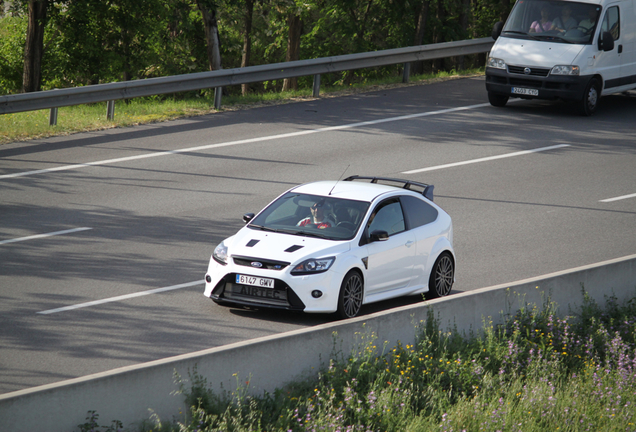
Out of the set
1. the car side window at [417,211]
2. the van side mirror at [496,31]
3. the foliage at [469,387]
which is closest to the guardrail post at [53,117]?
the car side window at [417,211]

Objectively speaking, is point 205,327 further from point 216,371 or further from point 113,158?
point 113,158

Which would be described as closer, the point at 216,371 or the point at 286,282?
the point at 216,371

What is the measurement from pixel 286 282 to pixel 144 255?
122 inches

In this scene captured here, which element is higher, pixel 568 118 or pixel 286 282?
pixel 568 118

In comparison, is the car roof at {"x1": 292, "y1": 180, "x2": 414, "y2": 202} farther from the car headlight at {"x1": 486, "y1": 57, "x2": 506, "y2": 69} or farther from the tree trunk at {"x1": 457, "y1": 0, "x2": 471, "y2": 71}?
the tree trunk at {"x1": 457, "y1": 0, "x2": 471, "y2": 71}

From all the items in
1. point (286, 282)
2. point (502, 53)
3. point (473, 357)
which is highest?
point (502, 53)

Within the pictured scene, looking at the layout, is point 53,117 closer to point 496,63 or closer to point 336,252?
point 496,63

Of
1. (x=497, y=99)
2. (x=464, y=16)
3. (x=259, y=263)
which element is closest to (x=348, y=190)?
(x=259, y=263)

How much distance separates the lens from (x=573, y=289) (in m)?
10.1

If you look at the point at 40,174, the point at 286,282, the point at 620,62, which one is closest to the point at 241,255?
the point at 286,282

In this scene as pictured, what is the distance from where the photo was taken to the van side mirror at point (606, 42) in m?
19.3

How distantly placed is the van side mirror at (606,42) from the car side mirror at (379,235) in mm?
12252

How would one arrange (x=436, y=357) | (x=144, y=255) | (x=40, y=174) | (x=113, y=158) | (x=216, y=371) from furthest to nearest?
(x=113, y=158), (x=40, y=174), (x=144, y=255), (x=436, y=357), (x=216, y=371)

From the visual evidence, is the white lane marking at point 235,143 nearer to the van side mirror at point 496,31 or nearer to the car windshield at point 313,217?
the van side mirror at point 496,31
